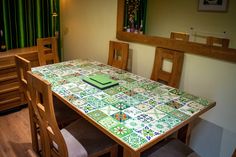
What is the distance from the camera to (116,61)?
103 inches

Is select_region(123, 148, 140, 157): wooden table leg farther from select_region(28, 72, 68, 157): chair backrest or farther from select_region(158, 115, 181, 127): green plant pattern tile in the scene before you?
select_region(28, 72, 68, 157): chair backrest

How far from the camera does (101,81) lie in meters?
1.94

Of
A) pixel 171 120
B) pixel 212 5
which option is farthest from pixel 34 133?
pixel 212 5

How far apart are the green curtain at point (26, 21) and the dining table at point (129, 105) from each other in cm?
124

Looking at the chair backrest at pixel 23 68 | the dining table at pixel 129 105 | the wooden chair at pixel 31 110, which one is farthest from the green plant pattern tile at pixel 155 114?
the chair backrest at pixel 23 68

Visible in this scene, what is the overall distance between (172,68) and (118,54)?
2.69 ft

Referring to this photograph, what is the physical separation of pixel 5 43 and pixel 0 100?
80 centimetres

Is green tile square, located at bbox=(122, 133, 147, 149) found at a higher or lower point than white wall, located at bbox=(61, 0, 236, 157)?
lower

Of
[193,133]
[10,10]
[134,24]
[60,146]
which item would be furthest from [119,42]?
[10,10]

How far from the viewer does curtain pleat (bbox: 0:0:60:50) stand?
308 centimetres

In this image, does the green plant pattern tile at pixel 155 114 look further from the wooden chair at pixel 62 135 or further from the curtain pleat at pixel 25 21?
the curtain pleat at pixel 25 21

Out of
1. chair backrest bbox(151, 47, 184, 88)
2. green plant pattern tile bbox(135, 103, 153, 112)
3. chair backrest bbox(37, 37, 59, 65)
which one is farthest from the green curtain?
green plant pattern tile bbox(135, 103, 153, 112)

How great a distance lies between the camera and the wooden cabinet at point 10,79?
2.81 meters

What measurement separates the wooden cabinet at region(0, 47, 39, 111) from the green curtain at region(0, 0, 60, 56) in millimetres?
264
